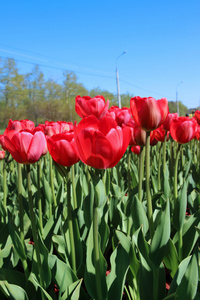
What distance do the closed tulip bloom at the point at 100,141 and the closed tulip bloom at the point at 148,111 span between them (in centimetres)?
23

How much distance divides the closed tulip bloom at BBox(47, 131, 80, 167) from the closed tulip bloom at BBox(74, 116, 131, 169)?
132 mm

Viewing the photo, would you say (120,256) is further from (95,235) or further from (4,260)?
(4,260)

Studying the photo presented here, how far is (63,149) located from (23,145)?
0.15 m

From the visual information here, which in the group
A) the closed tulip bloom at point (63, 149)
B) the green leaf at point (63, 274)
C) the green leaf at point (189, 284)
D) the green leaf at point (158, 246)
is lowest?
the green leaf at point (63, 274)

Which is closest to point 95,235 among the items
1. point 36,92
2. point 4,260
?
point 4,260

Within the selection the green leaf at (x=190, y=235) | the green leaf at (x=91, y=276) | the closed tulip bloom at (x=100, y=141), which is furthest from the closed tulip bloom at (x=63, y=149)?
the green leaf at (x=190, y=235)

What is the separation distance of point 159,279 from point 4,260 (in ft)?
2.59

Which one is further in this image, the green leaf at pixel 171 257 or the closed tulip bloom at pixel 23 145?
the green leaf at pixel 171 257

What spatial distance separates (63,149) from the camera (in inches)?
40.8

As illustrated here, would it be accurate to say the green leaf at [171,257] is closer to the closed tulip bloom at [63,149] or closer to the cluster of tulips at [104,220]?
the cluster of tulips at [104,220]

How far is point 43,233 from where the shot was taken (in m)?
1.57

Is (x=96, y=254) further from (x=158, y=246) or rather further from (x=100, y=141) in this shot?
(x=100, y=141)

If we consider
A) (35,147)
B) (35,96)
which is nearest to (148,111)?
(35,147)

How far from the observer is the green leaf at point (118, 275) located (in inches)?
41.2
